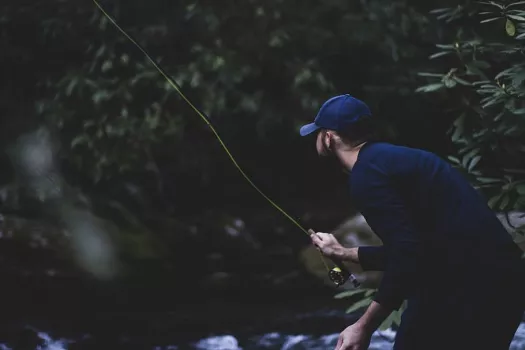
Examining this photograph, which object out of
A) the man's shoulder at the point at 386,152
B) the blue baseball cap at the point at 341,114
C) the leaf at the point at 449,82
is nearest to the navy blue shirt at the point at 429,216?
the man's shoulder at the point at 386,152

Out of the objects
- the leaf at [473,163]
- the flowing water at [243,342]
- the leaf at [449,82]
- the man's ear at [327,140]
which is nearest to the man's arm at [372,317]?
the man's ear at [327,140]

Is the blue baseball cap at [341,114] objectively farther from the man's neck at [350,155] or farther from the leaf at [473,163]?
the leaf at [473,163]

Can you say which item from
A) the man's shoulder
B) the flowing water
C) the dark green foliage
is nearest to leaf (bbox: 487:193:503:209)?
the dark green foliage

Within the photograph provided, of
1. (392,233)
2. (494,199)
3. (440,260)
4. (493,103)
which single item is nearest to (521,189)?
(494,199)

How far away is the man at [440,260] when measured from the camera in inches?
95.0

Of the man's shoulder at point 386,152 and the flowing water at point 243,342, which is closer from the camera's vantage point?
the man's shoulder at point 386,152

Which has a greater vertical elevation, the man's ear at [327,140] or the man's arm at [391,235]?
the man's ear at [327,140]

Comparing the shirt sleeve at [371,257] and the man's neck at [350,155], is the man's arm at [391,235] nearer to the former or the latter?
the man's neck at [350,155]

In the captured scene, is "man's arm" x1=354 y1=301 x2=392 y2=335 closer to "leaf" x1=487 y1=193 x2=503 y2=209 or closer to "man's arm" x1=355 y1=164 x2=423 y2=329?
"man's arm" x1=355 y1=164 x2=423 y2=329

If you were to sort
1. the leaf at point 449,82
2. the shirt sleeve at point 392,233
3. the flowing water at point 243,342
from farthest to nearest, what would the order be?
the flowing water at point 243,342 < the leaf at point 449,82 < the shirt sleeve at point 392,233

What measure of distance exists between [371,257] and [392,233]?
0.44 metres

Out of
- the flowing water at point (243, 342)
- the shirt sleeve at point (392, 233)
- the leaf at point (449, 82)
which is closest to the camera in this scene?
the shirt sleeve at point (392, 233)

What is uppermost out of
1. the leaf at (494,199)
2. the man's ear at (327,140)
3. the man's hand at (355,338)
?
the leaf at (494,199)

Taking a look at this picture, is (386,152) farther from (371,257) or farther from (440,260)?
(371,257)
